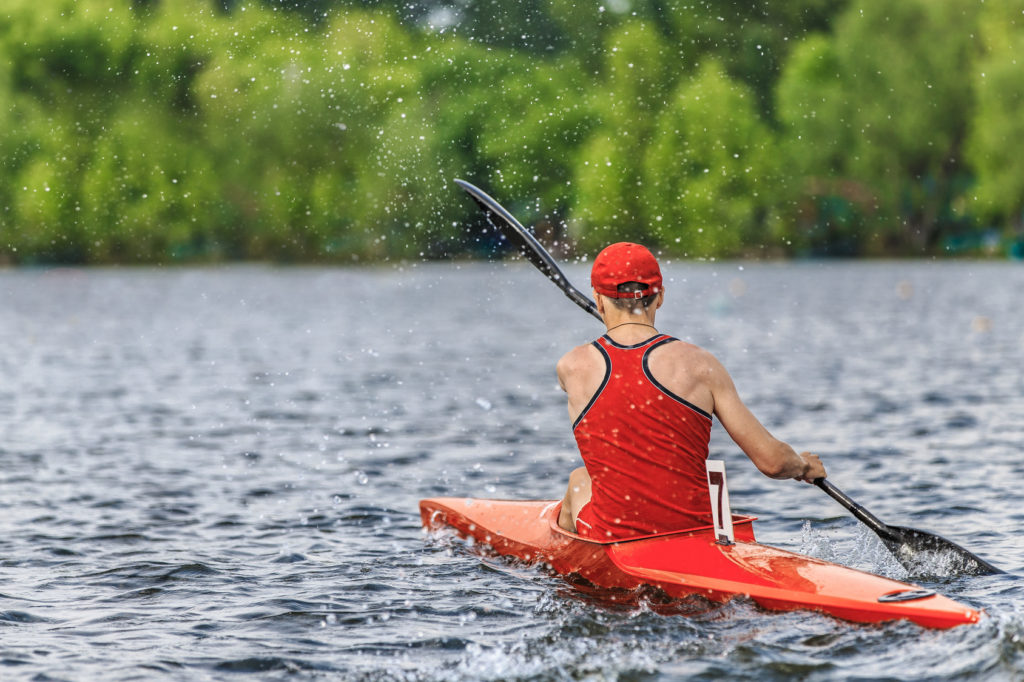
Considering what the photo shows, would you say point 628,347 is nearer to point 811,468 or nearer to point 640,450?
point 640,450

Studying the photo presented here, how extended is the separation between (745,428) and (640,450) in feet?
1.81

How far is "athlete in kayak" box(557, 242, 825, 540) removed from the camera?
21.3ft

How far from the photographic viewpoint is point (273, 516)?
10477mm

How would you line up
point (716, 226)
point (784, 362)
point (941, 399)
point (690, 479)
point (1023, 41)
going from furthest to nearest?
point (716, 226), point (1023, 41), point (784, 362), point (941, 399), point (690, 479)

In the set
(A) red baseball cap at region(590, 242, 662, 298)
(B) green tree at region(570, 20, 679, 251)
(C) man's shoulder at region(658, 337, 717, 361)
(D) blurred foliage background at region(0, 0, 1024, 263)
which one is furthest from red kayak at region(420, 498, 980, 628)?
(B) green tree at region(570, 20, 679, 251)

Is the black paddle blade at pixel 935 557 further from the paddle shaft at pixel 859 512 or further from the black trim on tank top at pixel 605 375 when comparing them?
the black trim on tank top at pixel 605 375

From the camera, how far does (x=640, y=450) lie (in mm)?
6668

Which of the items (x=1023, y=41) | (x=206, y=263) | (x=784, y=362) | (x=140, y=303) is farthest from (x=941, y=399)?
(x=206, y=263)

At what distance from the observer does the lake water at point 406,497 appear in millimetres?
6336

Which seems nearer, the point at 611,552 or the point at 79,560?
the point at 611,552

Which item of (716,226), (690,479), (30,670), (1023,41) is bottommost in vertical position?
(30,670)

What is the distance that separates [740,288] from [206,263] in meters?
40.6

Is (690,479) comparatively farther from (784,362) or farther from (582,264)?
(582,264)

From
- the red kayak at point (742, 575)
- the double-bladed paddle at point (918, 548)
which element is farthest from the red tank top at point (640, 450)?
the double-bladed paddle at point (918, 548)
